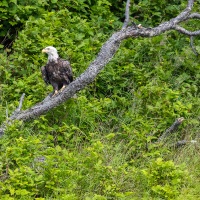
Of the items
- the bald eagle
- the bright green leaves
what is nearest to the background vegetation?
the bright green leaves

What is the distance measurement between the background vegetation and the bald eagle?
10.8 inches

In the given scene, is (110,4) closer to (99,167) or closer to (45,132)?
(45,132)

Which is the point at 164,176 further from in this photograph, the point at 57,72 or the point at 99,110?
the point at 57,72

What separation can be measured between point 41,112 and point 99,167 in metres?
1.14

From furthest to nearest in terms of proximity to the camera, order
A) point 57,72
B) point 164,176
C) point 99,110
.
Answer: point 99,110
point 57,72
point 164,176

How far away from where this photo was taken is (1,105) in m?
8.36

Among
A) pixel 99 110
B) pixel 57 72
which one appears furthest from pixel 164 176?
pixel 57 72

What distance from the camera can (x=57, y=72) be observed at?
7973mm

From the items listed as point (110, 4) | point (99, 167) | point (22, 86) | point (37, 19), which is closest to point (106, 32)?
point (110, 4)

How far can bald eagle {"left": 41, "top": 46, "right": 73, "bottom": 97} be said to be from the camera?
26.1ft

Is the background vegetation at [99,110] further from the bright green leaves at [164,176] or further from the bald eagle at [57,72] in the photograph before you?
the bald eagle at [57,72]

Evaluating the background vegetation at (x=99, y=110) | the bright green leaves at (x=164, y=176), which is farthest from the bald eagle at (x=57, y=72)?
the bright green leaves at (x=164, y=176)

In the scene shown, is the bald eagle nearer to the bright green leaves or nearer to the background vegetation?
the background vegetation

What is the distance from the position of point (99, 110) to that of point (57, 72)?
766 millimetres
